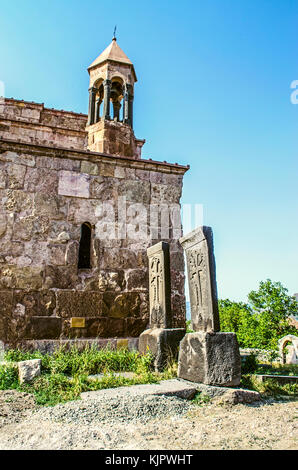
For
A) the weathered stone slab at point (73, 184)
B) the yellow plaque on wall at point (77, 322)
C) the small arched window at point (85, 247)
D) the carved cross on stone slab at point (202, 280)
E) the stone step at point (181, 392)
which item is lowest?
the stone step at point (181, 392)

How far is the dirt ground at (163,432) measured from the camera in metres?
2.21

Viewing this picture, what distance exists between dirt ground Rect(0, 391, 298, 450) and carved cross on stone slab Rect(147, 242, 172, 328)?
1.85 m

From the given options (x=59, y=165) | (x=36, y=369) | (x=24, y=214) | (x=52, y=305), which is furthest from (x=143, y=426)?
(x=59, y=165)

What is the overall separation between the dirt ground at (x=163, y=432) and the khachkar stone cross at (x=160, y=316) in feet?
4.58

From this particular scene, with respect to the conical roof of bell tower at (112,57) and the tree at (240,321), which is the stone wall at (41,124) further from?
the tree at (240,321)

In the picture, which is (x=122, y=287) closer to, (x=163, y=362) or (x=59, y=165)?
(x=163, y=362)

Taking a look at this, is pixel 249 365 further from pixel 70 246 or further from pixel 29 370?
pixel 70 246

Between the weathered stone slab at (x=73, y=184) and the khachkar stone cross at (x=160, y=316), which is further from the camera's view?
the weathered stone slab at (x=73, y=184)

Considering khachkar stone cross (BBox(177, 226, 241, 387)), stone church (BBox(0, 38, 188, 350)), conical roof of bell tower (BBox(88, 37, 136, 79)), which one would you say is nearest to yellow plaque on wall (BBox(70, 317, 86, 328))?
stone church (BBox(0, 38, 188, 350))

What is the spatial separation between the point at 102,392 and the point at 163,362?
127cm

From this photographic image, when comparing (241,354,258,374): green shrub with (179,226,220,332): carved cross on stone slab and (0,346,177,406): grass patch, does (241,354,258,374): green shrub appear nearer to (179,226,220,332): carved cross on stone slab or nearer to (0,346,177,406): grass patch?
(0,346,177,406): grass patch

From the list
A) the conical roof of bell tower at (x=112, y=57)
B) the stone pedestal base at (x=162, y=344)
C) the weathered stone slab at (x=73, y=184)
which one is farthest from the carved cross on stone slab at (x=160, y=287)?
the conical roof of bell tower at (x=112, y=57)

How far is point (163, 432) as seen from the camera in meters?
2.46

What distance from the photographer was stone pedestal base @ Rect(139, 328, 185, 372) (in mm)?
4273
